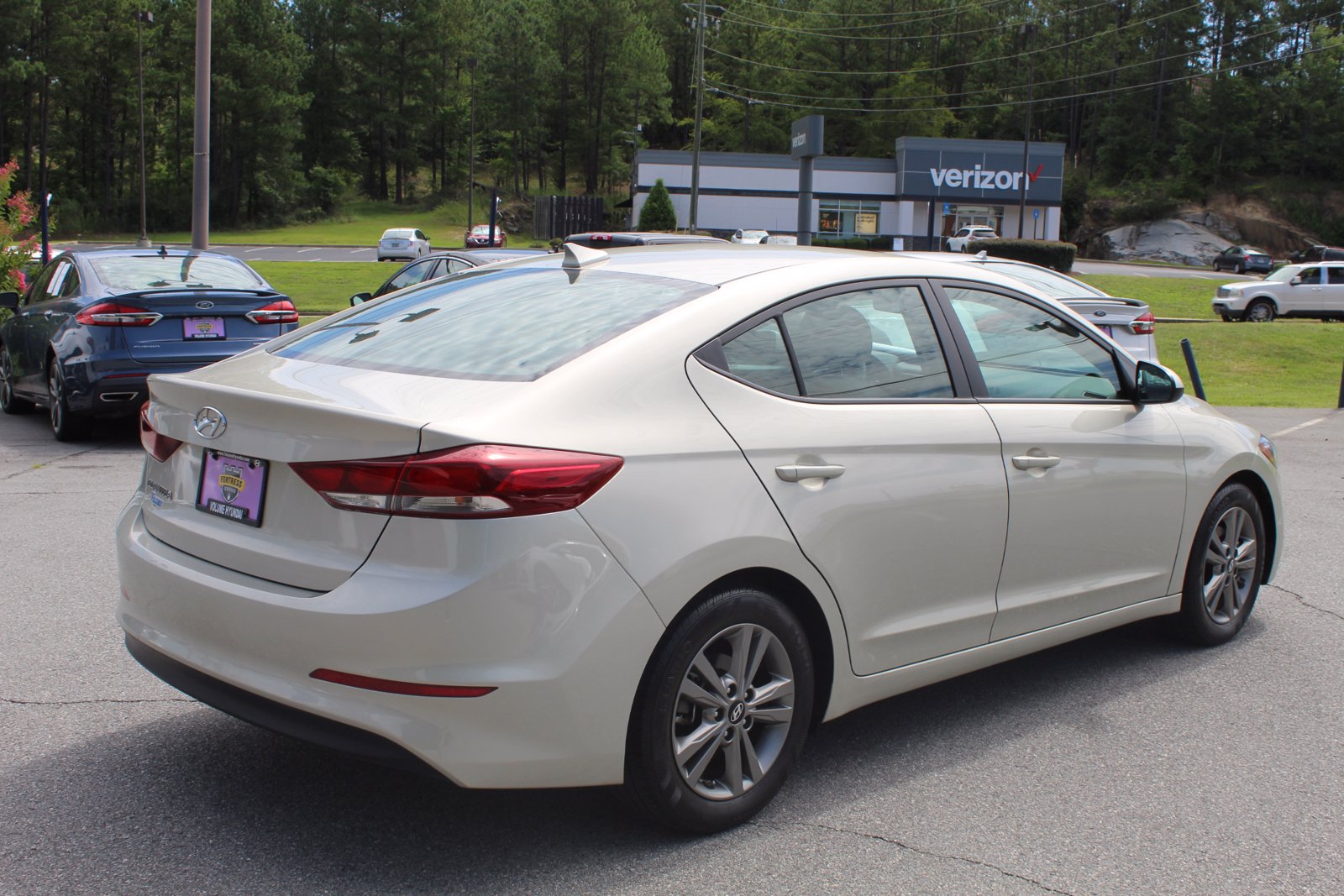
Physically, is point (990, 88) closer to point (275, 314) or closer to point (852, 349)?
point (275, 314)

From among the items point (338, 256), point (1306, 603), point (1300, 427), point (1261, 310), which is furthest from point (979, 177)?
point (1306, 603)

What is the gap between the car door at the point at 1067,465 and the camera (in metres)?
4.04

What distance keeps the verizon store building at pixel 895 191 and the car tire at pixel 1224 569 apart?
58357 mm

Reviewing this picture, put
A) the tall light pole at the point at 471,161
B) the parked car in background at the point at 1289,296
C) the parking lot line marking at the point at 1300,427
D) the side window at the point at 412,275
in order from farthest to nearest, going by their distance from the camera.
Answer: the tall light pole at the point at 471,161
the parked car in background at the point at 1289,296
the side window at the point at 412,275
the parking lot line marking at the point at 1300,427

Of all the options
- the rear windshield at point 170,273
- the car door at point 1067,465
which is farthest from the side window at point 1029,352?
the rear windshield at point 170,273

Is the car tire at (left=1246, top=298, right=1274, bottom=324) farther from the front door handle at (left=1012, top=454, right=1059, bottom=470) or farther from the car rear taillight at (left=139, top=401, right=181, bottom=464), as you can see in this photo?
the car rear taillight at (left=139, top=401, right=181, bottom=464)

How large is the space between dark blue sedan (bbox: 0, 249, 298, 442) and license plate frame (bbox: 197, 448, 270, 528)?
6210 millimetres

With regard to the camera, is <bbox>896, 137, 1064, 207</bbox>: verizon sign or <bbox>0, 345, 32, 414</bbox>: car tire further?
<bbox>896, 137, 1064, 207</bbox>: verizon sign

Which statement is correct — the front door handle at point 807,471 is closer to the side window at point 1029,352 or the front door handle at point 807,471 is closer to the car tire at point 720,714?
the car tire at point 720,714

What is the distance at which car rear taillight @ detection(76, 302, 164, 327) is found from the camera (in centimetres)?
941

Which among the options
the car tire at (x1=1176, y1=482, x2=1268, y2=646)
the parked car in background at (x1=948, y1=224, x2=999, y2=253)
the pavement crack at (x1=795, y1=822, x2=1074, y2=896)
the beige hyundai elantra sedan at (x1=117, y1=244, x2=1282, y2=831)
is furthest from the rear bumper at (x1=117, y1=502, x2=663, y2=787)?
the parked car in background at (x1=948, y1=224, x2=999, y2=253)

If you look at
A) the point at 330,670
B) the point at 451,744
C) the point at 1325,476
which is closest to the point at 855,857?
the point at 451,744

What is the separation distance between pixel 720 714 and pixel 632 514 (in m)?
0.68

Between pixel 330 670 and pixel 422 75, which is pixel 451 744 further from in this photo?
pixel 422 75
